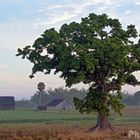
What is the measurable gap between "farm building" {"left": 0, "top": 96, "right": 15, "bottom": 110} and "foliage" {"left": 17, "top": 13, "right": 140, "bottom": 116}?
420 feet

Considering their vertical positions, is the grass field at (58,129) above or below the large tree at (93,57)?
below

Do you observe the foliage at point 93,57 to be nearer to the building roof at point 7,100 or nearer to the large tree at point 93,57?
the large tree at point 93,57

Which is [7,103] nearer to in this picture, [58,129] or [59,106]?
[59,106]

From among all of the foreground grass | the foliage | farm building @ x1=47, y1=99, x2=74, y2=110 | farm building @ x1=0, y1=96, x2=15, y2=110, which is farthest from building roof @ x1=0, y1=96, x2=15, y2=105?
the foliage

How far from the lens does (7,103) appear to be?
181000 millimetres

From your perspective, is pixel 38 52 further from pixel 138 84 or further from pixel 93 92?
pixel 138 84

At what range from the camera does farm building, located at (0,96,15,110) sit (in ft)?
589

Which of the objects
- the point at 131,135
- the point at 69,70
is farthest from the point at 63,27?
the point at 131,135

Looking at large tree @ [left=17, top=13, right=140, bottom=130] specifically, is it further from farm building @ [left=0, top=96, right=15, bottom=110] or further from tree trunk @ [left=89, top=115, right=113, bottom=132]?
farm building @ [left=0, top=96, right=15, bottom=110]

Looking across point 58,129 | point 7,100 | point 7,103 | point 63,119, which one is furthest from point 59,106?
point 58,129

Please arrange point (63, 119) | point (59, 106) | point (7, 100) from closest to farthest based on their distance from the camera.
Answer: point (63, 119) → point (59, 106) → point (7, 100)

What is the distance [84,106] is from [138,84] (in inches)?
334

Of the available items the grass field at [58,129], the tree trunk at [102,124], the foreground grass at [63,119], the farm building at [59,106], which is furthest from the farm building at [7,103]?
the tree trunk at [102,124]

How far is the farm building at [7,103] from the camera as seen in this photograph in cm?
17941
